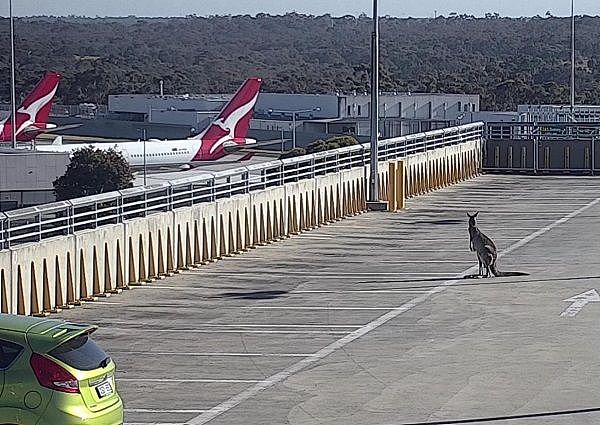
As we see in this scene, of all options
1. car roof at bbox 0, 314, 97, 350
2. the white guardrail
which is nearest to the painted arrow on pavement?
the white guardrail

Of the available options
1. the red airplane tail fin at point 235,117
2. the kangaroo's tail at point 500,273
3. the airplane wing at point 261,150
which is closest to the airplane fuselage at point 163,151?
the red airplane tail fin at point 235,117

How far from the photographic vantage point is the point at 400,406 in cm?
1386

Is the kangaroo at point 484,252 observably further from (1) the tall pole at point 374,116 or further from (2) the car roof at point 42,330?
(2) the car roof at point 42,330

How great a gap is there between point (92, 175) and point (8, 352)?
1732 inches

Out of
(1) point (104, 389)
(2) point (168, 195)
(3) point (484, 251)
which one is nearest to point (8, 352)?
(1) point (104, 389)

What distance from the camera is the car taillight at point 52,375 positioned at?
33.4 feet

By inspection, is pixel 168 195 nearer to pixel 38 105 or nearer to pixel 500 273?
pixel 500 273

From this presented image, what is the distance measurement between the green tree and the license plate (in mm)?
40475

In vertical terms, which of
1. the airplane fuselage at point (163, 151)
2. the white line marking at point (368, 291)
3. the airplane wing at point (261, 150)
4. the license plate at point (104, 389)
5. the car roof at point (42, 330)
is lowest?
the airplane wing at point (261, 150)

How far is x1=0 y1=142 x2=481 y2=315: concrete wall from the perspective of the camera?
1991 centimetres

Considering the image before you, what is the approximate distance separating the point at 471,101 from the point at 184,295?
7762 cm

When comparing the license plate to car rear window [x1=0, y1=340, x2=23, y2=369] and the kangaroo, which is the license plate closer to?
car rear window [x1=0, y1=340, x2=23, y2=369]

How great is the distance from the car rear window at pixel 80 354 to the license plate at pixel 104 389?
144 mm

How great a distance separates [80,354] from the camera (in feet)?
34.7
